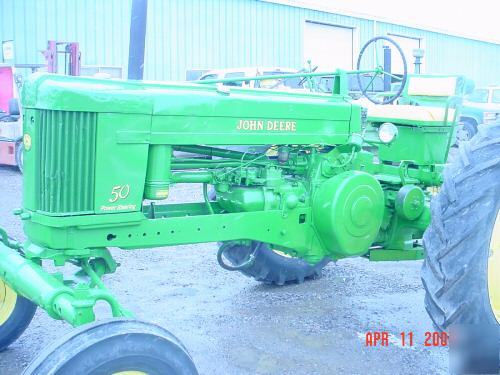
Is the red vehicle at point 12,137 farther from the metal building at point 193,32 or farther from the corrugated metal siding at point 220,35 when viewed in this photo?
the corrugated metal siding at point 220,35

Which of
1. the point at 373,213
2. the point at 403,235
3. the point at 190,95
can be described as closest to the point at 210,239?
the point at 190,95

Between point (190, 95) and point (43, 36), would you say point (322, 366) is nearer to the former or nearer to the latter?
point (190, 95)

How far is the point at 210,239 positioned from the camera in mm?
3168

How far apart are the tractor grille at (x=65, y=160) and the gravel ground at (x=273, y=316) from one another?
3.75 feet

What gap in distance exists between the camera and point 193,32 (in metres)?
16.3

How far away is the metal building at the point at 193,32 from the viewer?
553 inches

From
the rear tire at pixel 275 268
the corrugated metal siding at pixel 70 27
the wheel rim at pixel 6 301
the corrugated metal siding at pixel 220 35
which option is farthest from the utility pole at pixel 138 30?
the corrugated metal siding at pixel 220 35

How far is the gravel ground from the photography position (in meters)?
3.41

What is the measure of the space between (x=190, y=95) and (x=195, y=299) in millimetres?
1883

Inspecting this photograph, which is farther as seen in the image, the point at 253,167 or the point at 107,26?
the point at 107,26

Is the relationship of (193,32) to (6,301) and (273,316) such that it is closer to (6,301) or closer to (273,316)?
(273,316)

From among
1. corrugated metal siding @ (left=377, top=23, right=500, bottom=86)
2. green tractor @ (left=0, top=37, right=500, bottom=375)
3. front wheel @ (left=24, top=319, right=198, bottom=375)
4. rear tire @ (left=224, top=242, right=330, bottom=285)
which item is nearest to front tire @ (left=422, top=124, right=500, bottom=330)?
green tractor @ (left=0, top=37, right=500, bottom=375)

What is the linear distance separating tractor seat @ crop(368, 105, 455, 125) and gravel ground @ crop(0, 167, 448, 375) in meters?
1.26

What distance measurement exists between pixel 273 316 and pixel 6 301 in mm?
1643
